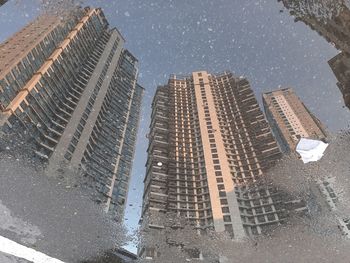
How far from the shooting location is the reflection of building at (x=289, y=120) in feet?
297

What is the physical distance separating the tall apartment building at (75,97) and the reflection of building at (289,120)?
3813cm

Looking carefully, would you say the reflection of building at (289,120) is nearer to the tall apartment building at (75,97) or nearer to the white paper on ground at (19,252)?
the tall apartment building at (75,97)

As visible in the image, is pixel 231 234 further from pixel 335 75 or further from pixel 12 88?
pixel 335 75

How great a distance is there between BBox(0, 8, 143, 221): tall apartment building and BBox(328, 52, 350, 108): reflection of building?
45.4 metres

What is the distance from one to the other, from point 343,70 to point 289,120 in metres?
88.9

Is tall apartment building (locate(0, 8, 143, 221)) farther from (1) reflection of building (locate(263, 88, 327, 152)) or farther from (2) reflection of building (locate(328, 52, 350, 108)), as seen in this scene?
(2) reflection of building (locate(328, 52, 350, 108))

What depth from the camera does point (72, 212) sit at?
44.1 metres

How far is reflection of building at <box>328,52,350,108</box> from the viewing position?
10.2 m

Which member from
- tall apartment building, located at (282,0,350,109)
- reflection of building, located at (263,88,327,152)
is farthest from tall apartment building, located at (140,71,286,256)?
tall apartment building, located at (282,0,350,109)

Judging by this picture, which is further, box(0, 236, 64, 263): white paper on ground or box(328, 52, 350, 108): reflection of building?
box(0, 236, 64, 263): white paper on ground

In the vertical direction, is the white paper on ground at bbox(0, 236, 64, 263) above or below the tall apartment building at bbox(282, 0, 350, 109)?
below

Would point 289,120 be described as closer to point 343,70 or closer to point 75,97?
point 75,97

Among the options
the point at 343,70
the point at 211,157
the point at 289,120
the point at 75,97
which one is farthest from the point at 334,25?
the point at 289,120

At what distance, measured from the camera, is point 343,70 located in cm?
1033
